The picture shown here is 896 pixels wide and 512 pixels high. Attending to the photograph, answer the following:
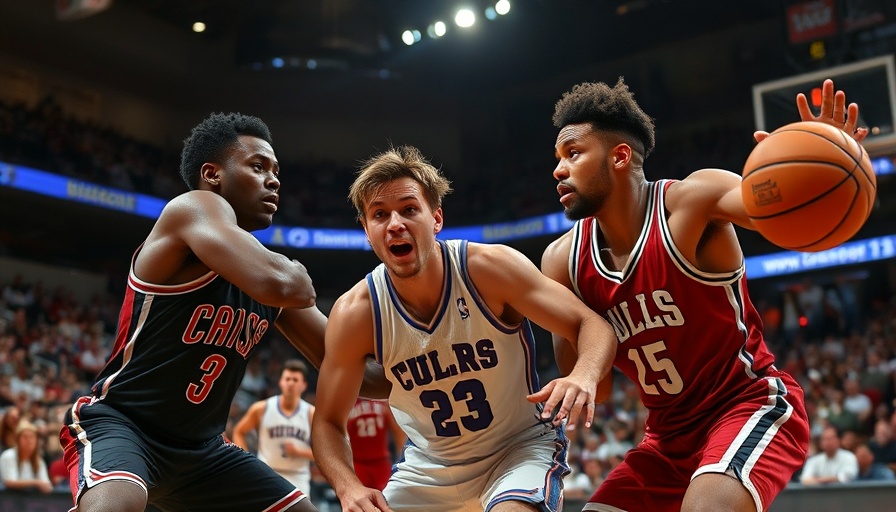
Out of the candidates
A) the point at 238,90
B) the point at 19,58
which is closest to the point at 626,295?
the point at 19,58

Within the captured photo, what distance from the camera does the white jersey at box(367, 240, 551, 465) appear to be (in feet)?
11.6

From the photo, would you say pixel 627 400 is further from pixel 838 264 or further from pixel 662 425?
pixel 662 425

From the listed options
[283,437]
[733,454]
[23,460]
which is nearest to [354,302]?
[733,454]

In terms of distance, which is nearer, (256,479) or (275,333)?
(256,479)

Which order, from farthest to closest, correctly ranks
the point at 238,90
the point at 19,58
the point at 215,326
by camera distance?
the point at 238,90, the point at 19,58, the point at 215,326

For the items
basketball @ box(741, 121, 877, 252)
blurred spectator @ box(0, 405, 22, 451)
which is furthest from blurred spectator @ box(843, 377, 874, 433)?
blurred spectator @ box(0, 405, 22, 451)

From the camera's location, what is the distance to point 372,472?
24.9 ft

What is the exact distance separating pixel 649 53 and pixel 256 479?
63.2ft

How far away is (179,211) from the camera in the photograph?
3684 millimetres

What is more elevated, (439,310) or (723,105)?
(723,105)

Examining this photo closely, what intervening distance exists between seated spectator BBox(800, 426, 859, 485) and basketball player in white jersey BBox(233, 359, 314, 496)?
5.03 meters

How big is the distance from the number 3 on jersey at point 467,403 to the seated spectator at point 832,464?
6533 mm

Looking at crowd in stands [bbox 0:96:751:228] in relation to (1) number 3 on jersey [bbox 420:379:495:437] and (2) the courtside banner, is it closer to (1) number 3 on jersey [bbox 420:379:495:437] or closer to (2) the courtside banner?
(2) the courtside banner

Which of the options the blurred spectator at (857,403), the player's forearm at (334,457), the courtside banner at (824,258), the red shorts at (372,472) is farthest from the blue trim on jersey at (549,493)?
the courtside banner at (824,258)
